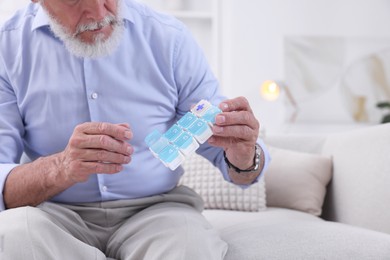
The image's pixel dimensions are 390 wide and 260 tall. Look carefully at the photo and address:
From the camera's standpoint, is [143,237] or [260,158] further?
[260,158]

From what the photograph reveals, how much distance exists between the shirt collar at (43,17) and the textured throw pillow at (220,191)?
0.78m

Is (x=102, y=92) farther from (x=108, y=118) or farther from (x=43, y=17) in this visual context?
(x=43, y=17)

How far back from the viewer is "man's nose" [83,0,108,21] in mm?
1229

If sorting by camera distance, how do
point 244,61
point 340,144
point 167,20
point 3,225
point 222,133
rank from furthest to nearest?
point 244,61 → point 340,144 → point 167,20 → point 222,133 → point 3,225

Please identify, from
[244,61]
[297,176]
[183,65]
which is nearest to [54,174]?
[183,65]

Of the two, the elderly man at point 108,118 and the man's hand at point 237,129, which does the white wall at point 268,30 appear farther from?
the man's hand at point 237,129

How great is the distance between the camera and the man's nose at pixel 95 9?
1229 mm

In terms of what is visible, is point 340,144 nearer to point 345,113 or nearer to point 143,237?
point 143,237

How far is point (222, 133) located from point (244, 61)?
288 cm

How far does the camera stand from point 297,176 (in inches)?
81.3

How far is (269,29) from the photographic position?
4.02 metres

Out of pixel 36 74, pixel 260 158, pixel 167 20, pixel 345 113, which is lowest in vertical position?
pixel 345 113

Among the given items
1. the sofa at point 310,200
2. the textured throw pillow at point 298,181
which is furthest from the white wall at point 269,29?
the textured throw pillow at point 298,181

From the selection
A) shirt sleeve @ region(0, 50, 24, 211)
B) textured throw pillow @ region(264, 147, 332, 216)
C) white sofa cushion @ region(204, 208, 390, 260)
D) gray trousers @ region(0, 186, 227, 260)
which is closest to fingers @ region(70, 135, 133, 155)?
gray trousers @ region(0, 186, 227, 260)
